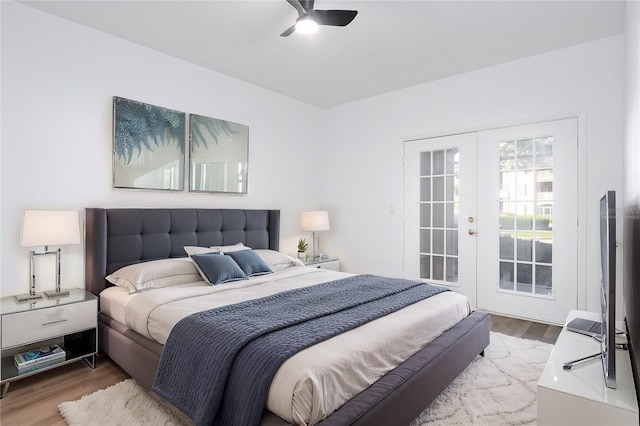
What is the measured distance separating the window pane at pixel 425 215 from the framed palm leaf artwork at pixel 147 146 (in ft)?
9.28

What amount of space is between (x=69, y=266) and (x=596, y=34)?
4978 mm

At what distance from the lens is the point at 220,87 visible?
159 inches

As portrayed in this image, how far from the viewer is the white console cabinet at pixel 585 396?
1314 millimetres

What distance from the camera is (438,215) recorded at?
430 cm

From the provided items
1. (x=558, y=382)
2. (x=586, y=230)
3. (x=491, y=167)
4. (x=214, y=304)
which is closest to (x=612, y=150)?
(x=586, y=230)

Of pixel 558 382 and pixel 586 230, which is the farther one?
pixel 586 230

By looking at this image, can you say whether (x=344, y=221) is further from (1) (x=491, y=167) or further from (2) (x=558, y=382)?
(2) (x=558, y=382)

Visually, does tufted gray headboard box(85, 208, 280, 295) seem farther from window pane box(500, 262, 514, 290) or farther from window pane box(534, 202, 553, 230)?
window pane box(534, 202, 553, 230)

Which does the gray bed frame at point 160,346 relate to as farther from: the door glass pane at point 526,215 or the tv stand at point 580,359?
the door glass pane at point 526,215

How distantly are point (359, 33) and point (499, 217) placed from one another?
2.40 metres

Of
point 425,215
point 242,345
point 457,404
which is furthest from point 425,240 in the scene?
point 242,345

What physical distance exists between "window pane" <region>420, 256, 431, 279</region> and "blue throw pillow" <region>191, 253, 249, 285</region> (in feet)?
7.62

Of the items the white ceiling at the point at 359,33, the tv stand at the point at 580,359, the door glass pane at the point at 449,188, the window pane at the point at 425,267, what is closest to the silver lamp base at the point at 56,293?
the white ceiling at the point at 359,33

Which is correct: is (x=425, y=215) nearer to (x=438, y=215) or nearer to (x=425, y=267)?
(x=438, y=215)
